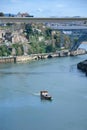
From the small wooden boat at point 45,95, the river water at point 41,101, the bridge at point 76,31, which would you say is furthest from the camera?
the bridge at point 76,31

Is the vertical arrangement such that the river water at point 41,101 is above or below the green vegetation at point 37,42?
above

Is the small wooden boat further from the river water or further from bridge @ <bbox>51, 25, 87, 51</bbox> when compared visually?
bridge @ <bbox>51, 25, 87, 51</bbox>

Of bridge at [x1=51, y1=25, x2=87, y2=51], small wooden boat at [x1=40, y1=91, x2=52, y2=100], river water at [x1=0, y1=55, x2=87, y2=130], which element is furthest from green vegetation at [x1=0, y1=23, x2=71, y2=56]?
small wooden boat at [x1=40, y1=91, x2=52, y2=100]

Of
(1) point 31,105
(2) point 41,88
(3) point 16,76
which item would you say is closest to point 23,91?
(2) point 41,88

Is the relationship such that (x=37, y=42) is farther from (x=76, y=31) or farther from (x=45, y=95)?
(x=45, y=95)

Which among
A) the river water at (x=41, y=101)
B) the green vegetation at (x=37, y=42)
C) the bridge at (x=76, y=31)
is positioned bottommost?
the bridge at (x=76, y=31)

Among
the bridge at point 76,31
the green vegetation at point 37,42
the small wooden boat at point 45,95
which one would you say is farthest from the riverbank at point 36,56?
the small wooden boat at point 45,95

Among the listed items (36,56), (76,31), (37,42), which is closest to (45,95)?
(36,56)

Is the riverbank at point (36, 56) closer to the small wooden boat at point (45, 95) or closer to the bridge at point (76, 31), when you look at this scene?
the bridge at point (76, 31)

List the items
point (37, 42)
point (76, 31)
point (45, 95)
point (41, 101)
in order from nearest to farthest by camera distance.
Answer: point (41, 101) < point (45, 95) < point (37, 42) < point (76, 31)
